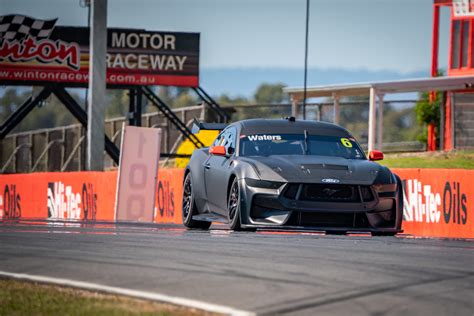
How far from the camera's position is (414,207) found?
1881 centimetres

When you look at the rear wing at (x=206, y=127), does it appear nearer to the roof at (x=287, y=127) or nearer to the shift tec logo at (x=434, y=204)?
the roof at (x=287, y=127)

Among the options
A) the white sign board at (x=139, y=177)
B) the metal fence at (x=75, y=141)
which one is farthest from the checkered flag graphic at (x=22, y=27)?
the white sign board at (x=139, y=177)

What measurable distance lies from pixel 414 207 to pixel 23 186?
15.8 m

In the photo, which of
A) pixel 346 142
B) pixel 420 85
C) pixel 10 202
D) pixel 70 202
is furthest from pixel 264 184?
pixel 420 85

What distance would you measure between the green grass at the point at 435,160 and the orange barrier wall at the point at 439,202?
39.8 ft

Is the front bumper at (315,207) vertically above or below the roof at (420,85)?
below

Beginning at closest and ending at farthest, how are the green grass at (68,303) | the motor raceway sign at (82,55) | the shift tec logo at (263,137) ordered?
1. the green grass at (68,303)
2. the shift tec logo at (263,137)
3. the motor raceway sign at (82,55)

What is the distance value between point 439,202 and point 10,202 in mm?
17552

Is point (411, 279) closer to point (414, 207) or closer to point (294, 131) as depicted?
point (294, 131)

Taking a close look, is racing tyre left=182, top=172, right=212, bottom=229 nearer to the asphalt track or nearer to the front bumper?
the front bumper

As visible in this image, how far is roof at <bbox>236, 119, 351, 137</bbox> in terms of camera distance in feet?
50.8

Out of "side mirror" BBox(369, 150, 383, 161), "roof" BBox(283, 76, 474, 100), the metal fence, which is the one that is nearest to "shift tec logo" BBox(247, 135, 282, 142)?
"side mirror" BBox(369, 150, 383, 161)

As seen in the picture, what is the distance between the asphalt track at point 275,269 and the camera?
7637 mm

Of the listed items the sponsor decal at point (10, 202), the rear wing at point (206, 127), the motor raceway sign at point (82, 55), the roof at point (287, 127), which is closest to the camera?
the roof at point (287, 127)
